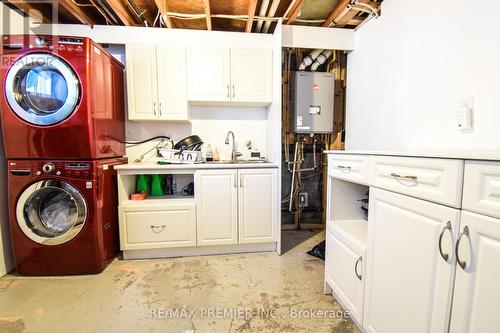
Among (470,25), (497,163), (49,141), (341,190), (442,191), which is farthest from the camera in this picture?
(49,141)

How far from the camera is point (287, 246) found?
2.33 m

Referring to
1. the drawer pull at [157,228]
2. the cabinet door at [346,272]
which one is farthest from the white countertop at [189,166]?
the cabinet door at [346,272]

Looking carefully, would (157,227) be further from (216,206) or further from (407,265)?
(407,265)

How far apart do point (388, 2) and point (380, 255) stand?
1.99m

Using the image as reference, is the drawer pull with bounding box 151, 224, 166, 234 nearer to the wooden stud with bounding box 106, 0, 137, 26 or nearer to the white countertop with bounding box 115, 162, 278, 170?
the white countertop with bounding box 115, 162, 278, 170

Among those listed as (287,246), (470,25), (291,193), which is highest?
(470,25)

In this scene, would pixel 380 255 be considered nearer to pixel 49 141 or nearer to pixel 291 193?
pixel 291 193

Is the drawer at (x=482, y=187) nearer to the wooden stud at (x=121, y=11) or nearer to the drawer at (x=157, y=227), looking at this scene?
the drawer at (x=157, y=227)

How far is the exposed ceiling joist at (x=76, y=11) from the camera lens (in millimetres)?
1807

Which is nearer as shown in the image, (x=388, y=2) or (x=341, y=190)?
(x=341, y=190)

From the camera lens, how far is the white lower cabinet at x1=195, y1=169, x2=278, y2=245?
2.05m

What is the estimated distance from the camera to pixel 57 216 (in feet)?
5.94

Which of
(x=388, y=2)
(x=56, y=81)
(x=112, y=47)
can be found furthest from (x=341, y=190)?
(x=112, y=47)

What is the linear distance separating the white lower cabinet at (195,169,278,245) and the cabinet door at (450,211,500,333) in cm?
149
